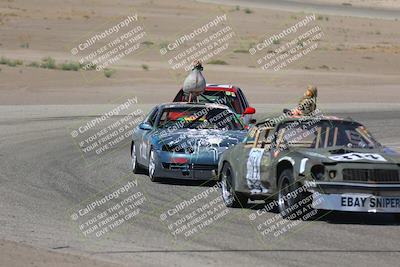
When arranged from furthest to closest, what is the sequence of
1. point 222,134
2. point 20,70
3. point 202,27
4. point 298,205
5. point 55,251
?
1. point 202,27
2. point 20,70
3. point 222,134
4. point 298,205
5. point 55,251

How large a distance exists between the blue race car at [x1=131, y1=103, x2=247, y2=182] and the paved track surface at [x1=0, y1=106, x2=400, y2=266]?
0.92 ft

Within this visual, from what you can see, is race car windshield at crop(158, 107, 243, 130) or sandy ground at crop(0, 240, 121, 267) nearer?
sandy ground at crop(0, 240, 121, 267)

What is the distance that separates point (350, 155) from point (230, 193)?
90.4 inches

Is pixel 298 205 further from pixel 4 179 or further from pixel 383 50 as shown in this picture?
pixel 383 50

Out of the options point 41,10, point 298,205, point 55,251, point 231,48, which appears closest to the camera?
point 55,251

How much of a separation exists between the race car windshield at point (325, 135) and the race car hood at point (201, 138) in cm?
306

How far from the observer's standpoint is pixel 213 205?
15.4 m

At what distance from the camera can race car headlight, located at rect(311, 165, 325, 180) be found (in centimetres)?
1334

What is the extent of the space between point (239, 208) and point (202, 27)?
173ft

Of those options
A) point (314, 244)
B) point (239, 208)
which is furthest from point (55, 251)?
point (239, 208)
